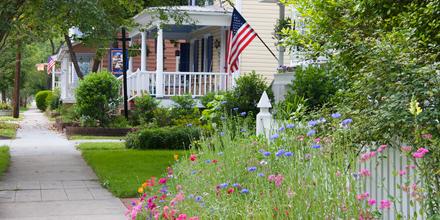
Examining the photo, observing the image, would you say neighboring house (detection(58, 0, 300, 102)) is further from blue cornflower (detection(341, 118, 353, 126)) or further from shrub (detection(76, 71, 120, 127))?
blue cornflower (detection(341, 118, 353, 126))

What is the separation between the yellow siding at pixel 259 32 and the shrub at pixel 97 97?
15.5 ft

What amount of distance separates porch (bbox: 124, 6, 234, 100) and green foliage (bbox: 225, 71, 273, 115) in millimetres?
2873

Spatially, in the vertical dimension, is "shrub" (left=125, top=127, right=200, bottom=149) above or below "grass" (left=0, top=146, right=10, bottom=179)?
above

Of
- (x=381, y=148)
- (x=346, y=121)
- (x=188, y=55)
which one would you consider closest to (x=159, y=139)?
(x=346, y=121)

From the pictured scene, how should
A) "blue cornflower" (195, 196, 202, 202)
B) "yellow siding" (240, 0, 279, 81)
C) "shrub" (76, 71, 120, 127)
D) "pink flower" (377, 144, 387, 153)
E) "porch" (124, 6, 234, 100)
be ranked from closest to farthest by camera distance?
"pink flower" (377, 144, 387, 153) < "blue cornflower" (195, 196, 202, 202) < "porch" (124, 6, 234, 100) < "shrub" (76, 71, 120, 127) < "yellow siding" (240, 0, 279, 81)

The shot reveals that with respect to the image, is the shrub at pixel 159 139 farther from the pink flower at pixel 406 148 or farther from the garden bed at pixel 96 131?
the pink flower at pixel 406 148

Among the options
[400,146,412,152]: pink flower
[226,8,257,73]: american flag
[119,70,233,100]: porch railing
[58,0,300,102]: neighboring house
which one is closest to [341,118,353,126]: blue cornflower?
[400,146,412,152]: pink flower

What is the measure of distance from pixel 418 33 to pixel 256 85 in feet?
29.2

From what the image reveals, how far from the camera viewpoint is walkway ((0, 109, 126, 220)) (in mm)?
8852

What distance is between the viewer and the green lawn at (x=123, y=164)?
35.8ft

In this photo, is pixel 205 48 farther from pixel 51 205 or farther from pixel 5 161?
pixel 51 205

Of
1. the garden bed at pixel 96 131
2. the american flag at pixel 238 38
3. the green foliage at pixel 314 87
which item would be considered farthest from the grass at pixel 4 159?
the american flag at pixel 238 38

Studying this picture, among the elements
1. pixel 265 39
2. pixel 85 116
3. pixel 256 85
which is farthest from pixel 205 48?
pixel 256 85

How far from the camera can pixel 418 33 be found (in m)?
8.15
